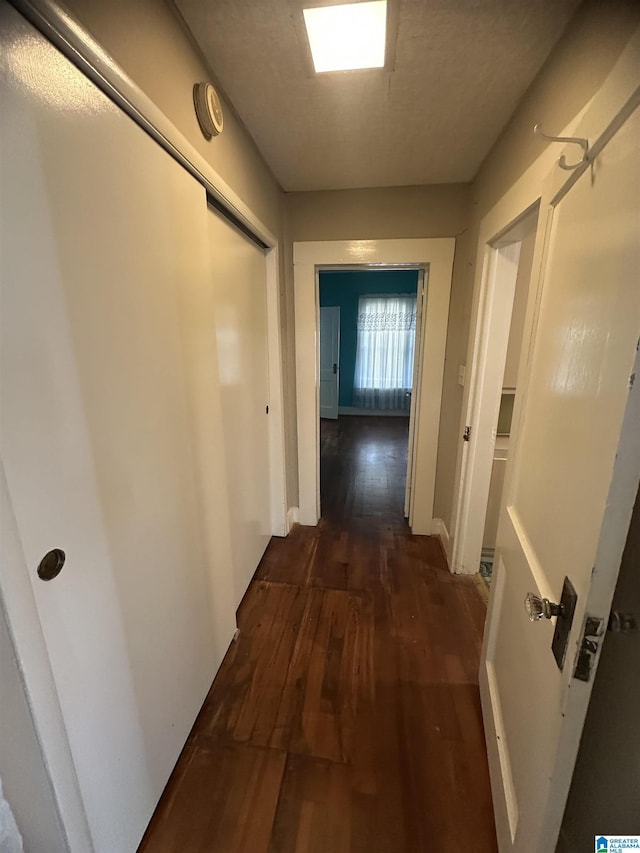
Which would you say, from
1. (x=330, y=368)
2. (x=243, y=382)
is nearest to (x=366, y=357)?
(x=330, y=368)

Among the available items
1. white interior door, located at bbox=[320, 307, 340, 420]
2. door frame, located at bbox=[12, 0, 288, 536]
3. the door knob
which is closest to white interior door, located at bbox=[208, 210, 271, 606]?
door frame, located at bbox=[12, 0, 288, 536]

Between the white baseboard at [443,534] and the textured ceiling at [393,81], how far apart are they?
2120 millimetres

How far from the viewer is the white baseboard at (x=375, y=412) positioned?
A: 238 inches

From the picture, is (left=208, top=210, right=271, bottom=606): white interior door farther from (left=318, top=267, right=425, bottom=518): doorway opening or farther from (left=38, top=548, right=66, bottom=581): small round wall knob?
(left=318, top=267, right=425, bottom=518): doorway opening

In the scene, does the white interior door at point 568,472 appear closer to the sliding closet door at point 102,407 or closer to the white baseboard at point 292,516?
the sliding closet door at point 102,407

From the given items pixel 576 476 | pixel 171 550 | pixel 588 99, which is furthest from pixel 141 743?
pixel 588 99

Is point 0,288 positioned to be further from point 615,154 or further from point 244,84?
point 244,84

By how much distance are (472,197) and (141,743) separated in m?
2.72

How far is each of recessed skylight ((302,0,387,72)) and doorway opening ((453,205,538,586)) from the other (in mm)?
773

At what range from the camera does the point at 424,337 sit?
223 cm

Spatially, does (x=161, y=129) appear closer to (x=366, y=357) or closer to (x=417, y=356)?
A: (x=417, y=356)

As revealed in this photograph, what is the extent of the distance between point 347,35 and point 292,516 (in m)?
2.45

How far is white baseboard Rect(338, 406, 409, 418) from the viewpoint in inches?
238

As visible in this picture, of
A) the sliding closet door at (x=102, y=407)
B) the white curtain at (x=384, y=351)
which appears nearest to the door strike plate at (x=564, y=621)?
the sliding closet door at (x=102, y=407)
